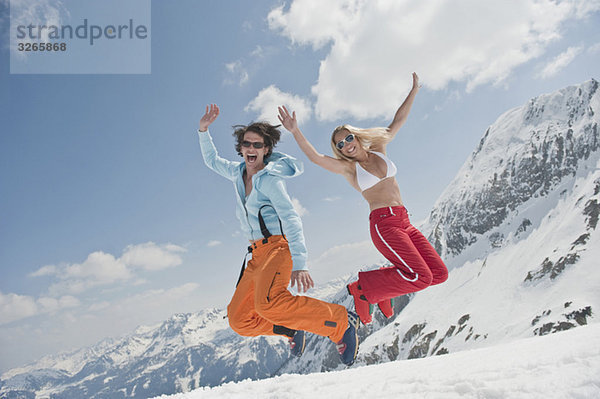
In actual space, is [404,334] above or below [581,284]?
below

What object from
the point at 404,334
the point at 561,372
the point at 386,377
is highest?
the point at 561,372

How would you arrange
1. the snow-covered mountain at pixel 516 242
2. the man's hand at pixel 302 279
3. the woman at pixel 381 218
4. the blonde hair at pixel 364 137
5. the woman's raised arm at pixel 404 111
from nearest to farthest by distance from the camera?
the man's hand at pixel 302 279 → the woman at pixel 381 218 → the blonde hair at pixel 364 137 → the woman's raised arm at pixel 404 111 → the snow-covered mountain at pixel 516 242

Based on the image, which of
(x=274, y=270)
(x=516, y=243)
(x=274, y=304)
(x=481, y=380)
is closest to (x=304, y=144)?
(x=274, y=270)

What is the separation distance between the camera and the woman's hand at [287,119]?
17.7 feet

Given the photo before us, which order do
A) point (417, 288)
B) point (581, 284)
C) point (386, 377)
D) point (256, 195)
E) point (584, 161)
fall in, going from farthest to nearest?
1. point (584, 161)
2. point (581, 284)
3. point (256, 195)
4. point (417, 288)
5. point (386, 377)

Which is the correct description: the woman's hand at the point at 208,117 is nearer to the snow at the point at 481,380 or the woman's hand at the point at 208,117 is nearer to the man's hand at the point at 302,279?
the man's hand at the point at 302,279

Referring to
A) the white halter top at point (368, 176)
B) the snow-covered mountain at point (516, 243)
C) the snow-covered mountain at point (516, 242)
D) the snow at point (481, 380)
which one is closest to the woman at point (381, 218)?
the white halter top at point (368, 176)

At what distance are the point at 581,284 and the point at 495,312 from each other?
21297 mm

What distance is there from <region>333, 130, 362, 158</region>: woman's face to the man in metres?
0.85

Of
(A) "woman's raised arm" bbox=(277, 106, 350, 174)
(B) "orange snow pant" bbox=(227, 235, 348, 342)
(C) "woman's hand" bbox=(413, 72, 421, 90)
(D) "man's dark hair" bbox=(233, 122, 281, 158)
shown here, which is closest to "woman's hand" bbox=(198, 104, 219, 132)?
(D) "man's dark hair" bbox=(233, 122, 281, 158)

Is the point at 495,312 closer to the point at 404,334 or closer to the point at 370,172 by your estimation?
the point at 404,334

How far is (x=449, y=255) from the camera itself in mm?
158000

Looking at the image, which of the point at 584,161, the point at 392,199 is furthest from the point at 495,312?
the point at 392,199

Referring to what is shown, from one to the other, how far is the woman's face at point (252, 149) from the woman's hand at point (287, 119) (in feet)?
1.57
